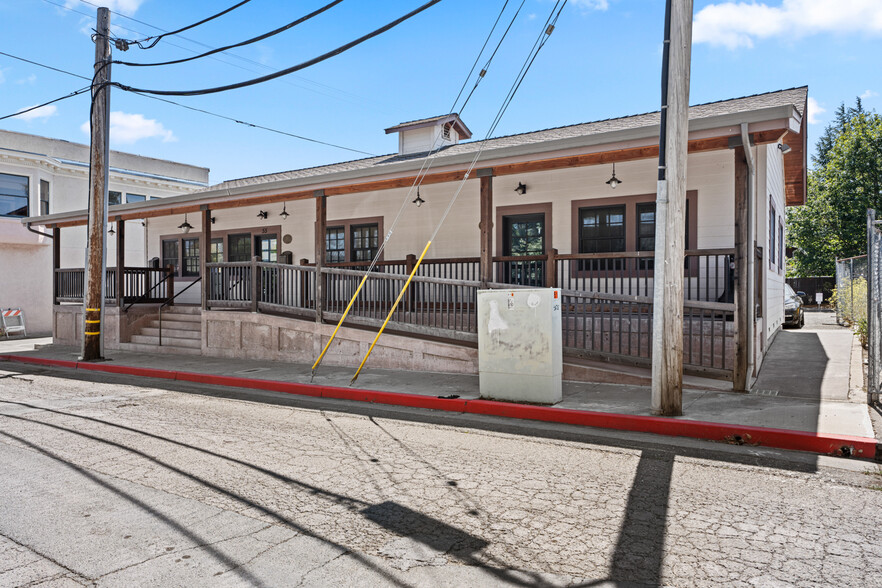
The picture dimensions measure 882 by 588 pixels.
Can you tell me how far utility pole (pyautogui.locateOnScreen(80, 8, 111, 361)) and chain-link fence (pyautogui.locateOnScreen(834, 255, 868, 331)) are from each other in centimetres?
1607

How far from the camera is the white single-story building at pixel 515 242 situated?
27.8 feet

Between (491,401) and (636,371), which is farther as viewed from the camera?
(636,371)

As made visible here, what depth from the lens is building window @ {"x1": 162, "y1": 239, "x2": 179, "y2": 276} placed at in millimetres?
18750

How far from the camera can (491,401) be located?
26.1ft

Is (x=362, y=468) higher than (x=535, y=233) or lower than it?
lower

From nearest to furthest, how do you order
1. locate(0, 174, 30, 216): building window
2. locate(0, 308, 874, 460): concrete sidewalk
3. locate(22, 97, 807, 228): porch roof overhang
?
locate(0, 308, 874, 460): concrete sidewalk, locate(22, 97, 807, 228): porch roof overhang, locate(0, 174, 30, 216): building window

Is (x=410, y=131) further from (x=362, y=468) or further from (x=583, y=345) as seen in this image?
(x=362, y=468)

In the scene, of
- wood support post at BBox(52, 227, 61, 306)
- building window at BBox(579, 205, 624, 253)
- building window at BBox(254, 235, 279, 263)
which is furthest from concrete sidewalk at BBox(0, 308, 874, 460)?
wood support post at BBox(52, 227, 61, 306)

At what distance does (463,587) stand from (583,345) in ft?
22.0

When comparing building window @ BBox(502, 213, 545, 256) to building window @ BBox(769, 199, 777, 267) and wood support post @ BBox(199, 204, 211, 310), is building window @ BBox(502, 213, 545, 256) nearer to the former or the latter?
building window @ BBox(769, 199, 777, 267)

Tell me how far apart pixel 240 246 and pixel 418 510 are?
581 inches

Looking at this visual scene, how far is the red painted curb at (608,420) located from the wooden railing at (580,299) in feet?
5.90

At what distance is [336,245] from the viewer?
15.5m

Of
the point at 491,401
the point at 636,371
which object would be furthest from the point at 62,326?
the point at 636,371
